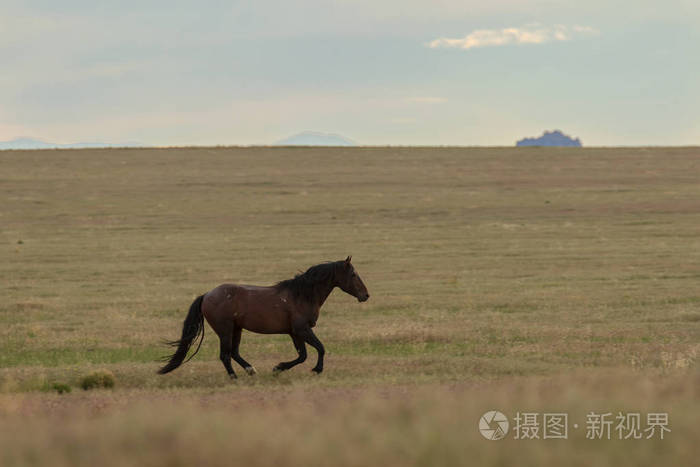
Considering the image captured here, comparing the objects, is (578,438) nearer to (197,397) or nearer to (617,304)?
(197,397)

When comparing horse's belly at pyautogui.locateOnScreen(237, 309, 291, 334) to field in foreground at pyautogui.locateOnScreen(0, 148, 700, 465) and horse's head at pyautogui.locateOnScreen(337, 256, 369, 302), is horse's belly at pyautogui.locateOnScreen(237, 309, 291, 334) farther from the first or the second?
horse's head at pyautogui.locateOnScreen(337, 256, 369, 302)

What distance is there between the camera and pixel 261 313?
13289 mm

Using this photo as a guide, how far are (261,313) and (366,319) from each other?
7.86 metres

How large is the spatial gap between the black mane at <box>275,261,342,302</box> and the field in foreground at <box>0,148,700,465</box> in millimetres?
1252

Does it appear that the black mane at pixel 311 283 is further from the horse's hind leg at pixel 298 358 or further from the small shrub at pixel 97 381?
the small shrub at pixel 97 381

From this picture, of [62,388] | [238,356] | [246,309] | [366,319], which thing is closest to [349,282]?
[246,309]

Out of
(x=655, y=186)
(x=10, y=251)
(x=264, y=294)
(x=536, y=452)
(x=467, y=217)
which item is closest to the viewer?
(x=536, y=452)

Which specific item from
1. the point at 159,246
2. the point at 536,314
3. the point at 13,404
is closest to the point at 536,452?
the point at 13,404

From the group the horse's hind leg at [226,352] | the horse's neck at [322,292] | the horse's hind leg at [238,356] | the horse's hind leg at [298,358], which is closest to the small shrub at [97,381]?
the horse's hind leg at [226,352]

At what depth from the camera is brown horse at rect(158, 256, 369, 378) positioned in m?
13.2

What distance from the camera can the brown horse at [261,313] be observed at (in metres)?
13.2

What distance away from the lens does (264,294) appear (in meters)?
13.4

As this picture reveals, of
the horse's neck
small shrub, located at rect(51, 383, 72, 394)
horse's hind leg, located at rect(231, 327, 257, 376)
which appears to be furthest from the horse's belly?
small shrub, located at rect(51, 383, 72, 394)

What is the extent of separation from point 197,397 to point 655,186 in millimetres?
64095
